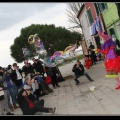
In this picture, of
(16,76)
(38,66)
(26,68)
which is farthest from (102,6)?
(16,76)

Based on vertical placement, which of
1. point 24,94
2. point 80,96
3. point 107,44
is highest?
point 107,44

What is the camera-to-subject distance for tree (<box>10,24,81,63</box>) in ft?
154

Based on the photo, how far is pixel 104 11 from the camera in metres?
21.6

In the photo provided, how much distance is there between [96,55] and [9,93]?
48.4 ft

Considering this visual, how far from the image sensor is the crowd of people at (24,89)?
7.92 meters

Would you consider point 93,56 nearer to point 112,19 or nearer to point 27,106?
point 112,19

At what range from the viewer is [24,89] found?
803 centimetres

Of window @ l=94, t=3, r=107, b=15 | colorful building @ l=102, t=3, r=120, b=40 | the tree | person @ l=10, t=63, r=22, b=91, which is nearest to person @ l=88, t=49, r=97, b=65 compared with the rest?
colorful building @ l=102, t=3, r=120, b=40

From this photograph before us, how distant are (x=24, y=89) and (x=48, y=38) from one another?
39.1 metres

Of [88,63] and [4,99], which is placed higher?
[4,99]

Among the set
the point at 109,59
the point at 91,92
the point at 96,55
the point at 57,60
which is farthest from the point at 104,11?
the point at 91,92

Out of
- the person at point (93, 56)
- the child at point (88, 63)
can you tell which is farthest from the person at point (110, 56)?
the person at point (93, 56)
